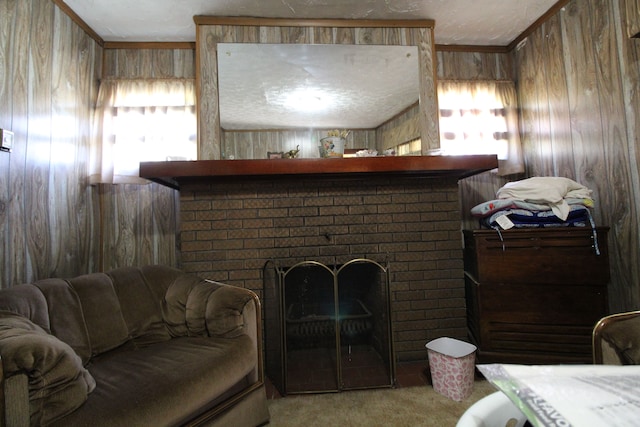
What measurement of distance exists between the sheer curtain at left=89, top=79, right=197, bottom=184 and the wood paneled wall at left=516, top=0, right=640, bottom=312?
114 inches

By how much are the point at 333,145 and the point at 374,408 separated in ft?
5.46

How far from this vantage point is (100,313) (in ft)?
4.98

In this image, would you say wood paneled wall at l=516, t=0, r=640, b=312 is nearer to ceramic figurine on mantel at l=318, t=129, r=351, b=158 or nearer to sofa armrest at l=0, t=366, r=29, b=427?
ceramic figurine on mantel at l=318, t=129, r=351, b=158

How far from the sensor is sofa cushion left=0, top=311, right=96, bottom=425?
92 centimetres

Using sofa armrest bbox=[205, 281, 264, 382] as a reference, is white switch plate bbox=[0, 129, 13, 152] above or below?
above

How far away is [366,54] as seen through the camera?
231 cm

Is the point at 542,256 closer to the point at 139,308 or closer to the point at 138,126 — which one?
the point at 139,308

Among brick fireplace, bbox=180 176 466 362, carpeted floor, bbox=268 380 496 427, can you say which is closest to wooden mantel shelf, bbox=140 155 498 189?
brick fireplace, bbox=180 176 466 362

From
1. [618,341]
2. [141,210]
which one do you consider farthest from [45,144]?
[618,341]

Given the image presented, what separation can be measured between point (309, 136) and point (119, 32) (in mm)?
1764

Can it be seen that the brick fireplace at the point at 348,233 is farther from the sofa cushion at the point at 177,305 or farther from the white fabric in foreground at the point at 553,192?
the white fabric in foreground at the point at 553,192

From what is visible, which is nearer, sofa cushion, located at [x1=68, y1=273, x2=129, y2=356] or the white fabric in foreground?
sofa cushion, located at [x1=68, y1=273, x2=129, y2=356]

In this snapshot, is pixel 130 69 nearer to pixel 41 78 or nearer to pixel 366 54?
pixel 41 78

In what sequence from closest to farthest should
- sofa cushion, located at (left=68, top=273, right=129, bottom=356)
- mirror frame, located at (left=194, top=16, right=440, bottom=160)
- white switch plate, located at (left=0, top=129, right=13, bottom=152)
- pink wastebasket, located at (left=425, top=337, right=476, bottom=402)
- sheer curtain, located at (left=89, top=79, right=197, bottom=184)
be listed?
sofa cushion, located at (left=68, top=273, right=129, bottom=356), white switch plate, located at (left=0, top=129, right=13, bottom=152), pink wastebasket, located at (left=425, top=337, right=476, bottom=402), mirror frame, located at (left=194, top=16, right=440, bottom=160), sheer curtain, located at (left=89, top=79, right=197, bottom=184)
